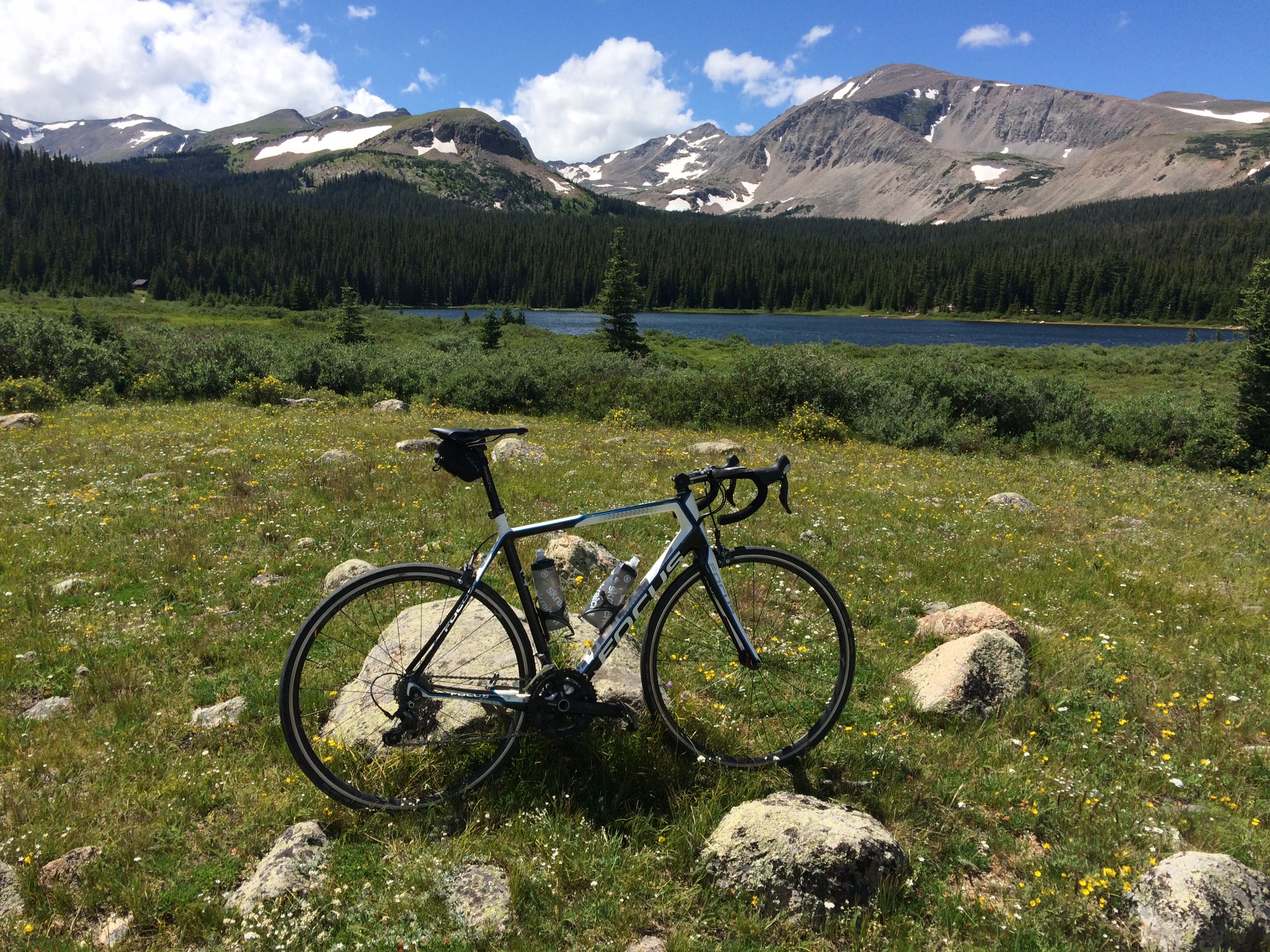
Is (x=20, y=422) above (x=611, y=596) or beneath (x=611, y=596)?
beneath

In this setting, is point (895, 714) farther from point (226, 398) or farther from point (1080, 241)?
point (1080, 241)

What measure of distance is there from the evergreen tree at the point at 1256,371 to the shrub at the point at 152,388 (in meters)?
44.5

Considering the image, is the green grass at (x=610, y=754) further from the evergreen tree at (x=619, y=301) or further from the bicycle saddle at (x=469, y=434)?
the evergreen tree at (x=619, y=301)

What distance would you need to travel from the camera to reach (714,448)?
742 inches

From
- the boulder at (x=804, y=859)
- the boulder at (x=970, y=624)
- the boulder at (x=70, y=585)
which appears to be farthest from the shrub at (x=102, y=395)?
the boulder at (x=804, y=859)

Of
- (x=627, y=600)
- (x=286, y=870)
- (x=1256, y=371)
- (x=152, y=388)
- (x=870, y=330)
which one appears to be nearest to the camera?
(x=286, y=870)

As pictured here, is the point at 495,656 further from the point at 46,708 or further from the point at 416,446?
the point at 416,446

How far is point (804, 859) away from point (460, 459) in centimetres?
324

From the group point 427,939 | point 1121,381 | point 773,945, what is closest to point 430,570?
point 427,939

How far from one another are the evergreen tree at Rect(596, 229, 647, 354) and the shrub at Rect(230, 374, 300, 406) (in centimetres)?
3157

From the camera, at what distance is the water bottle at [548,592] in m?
4.41

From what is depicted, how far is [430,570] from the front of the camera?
4.32m

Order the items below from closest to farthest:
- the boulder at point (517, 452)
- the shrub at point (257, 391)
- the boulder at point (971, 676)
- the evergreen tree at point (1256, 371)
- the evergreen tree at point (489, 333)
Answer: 1. the boulder at point (971, 676)
2. the boulder at point (517, 452)
3. the shrub at point (257, 391)
4. the evergreen tree at point (1256, 371)
5. the evergreen tree at point (489, 333)

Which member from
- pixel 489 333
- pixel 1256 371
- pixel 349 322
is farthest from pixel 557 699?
pixel 349 322
